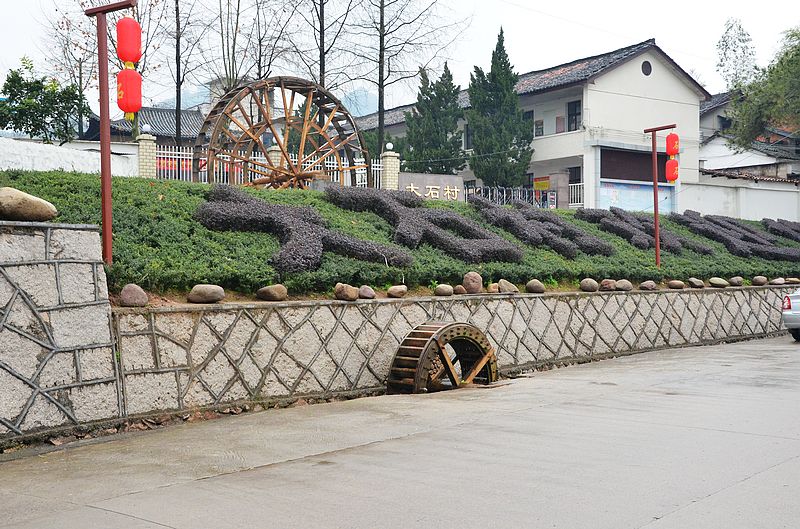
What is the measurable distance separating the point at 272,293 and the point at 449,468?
4.48 metres

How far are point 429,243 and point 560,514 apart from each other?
9290mm

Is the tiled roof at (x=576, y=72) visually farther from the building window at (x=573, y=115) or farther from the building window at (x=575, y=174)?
the building window at (x=575, y=174)

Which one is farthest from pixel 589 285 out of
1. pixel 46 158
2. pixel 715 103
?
pixel 715 103

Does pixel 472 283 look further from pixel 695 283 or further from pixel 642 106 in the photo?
pixel 642 106

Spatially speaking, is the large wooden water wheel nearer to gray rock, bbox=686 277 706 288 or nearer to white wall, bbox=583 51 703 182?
gray rock, bbox=686 277 706 288

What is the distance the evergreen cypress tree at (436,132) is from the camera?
31.7 meters

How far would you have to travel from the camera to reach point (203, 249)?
10625 millimetres

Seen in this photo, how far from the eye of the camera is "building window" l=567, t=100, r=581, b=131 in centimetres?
3400

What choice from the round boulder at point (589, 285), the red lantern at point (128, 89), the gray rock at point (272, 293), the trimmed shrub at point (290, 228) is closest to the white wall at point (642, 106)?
the round boulder at point (589, 285)

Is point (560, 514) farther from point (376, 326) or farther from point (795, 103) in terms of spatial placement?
point (795, 103)

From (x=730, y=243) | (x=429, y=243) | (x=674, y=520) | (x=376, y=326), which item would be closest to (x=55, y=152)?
(x=429, y=243)

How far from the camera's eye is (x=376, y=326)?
34.9ft

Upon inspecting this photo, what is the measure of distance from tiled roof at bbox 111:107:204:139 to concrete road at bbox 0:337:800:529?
105 ft

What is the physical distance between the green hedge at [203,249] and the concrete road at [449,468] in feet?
6.29
